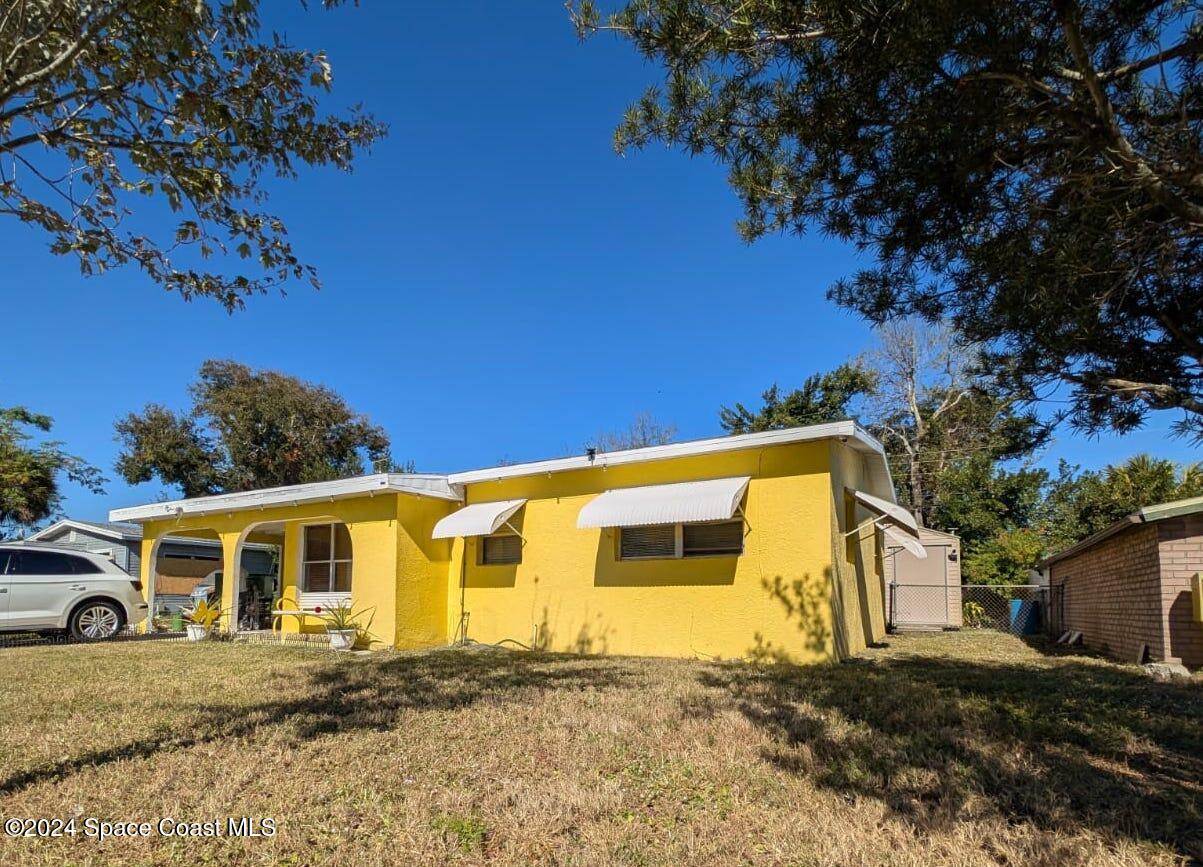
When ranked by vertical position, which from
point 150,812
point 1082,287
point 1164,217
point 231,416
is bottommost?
point 150,812

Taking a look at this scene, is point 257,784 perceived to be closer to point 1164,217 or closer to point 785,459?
point 1164,217

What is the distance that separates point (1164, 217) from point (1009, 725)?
4366mm

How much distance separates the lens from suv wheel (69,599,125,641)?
14.1 m

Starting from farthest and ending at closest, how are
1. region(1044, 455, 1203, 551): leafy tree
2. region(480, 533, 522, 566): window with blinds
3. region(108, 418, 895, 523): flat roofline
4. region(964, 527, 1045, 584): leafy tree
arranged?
region(964, 527, 1045, 584): leafy tree, region(1044, 455, 1203, 551): leafy tree, region(480, 533, 522, 566): window with blinds, region(108, 418, 895, 523): flat roofline

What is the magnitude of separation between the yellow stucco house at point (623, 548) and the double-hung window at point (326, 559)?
0.05m

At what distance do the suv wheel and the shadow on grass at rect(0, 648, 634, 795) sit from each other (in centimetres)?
703

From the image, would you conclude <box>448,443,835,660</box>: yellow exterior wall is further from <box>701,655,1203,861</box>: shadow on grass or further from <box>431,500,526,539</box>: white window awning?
<box>701,655,1203,861</box>: shadow on grass

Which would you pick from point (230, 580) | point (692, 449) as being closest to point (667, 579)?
point (692, 449)

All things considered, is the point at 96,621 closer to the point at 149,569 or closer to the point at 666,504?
the point at 149,569

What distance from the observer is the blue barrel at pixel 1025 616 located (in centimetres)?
1944

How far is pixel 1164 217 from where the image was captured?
4.65 meters

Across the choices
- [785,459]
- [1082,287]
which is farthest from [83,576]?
[1082,287]

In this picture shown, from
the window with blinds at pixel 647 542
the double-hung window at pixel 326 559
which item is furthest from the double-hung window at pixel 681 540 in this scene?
the double-hung window at pixel 326 559

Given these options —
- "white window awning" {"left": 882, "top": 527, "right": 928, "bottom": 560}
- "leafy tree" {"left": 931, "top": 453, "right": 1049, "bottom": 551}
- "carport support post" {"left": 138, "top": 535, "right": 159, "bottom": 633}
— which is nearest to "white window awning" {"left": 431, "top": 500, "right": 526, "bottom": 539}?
"white window awning" {"left": 882, "top": 527, "right": 928, "bottom": 560}
